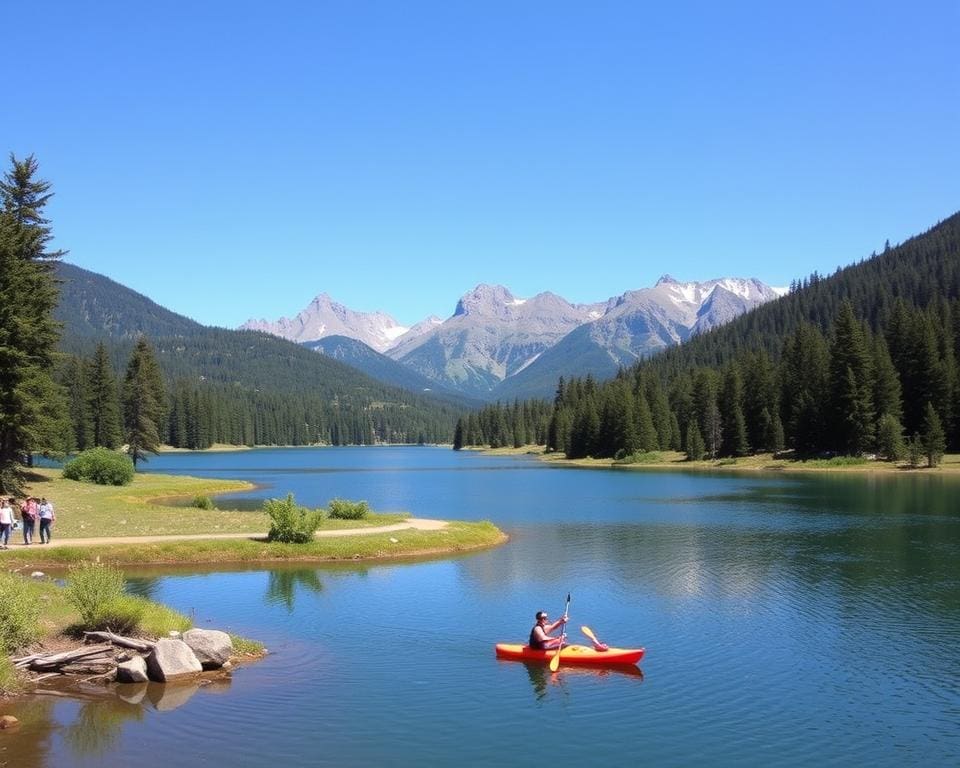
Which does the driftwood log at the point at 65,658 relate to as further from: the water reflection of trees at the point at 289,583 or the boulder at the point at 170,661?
the water reflection of trees at the point at 289,583

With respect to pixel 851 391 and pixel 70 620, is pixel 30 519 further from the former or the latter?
pixel 851 391

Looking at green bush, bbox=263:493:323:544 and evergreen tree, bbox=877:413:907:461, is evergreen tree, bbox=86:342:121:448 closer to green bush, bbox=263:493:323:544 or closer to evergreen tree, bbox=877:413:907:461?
green bush, bbox=263:493:323:544

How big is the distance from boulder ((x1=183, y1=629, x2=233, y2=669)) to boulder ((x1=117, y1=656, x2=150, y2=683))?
1779 mm

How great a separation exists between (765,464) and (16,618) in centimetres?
13193

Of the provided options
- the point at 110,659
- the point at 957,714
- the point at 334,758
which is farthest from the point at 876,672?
the point at 110,659

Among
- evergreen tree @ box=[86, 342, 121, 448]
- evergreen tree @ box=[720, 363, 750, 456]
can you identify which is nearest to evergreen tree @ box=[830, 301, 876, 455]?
evergreen tree @ box=[720, 363, 750, 456]

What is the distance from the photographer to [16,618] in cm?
2411

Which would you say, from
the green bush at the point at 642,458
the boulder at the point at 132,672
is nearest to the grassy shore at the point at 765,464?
the green bush at the point at 642,458

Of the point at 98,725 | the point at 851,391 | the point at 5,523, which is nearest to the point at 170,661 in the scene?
the point at 98,725

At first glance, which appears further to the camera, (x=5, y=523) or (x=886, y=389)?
(x=886, y=389)

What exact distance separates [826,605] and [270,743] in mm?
26557

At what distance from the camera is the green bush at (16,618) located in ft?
78.5

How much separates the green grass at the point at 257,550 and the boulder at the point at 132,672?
2083 centimetres

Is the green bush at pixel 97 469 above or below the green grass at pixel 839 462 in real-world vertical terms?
above
